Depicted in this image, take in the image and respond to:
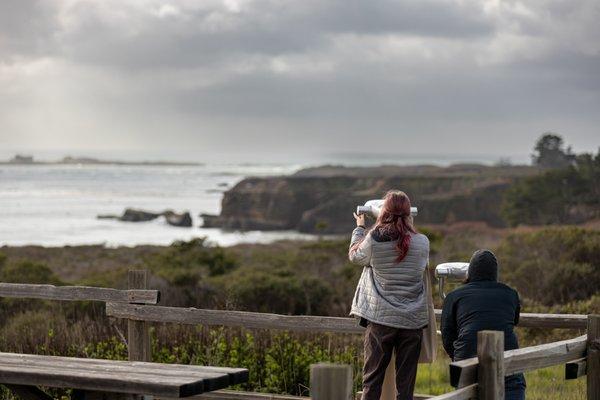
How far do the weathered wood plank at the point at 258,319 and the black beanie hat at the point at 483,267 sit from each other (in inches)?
64.4

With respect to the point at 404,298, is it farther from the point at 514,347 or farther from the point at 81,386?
the point at 81,386

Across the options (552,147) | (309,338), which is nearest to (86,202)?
(552,147)

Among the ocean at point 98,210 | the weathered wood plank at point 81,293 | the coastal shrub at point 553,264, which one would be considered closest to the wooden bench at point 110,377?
the weathered wood plank at point 81,293

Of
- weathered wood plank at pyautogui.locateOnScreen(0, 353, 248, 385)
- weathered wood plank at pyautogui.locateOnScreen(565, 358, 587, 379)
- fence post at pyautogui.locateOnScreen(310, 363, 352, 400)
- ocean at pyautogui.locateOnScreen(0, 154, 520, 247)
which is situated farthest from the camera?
ocean at pyautogui.locateOnScreen(0, 154, 520, 247)

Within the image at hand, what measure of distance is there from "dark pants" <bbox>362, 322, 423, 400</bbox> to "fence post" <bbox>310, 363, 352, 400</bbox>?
2.51m

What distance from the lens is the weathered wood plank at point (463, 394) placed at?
4791 millimetres

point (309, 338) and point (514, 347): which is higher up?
point (514, 347)

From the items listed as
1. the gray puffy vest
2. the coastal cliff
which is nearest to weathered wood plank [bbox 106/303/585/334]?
the gray puffy vest

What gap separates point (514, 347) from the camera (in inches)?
233

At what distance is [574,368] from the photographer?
6727mm

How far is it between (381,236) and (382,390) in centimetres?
106

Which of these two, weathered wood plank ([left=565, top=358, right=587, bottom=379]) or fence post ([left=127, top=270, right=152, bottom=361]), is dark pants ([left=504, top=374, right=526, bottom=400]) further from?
fence post ([left=127, top=270, right=152, bottom=361])

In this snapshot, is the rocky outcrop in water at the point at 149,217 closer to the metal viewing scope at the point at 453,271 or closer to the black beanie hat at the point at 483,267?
the metal viewing scope at the point at 453,271

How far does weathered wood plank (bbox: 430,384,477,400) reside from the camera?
4791mm
